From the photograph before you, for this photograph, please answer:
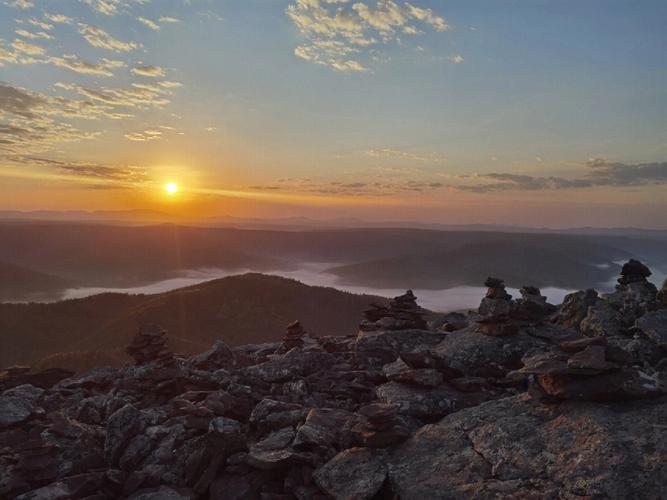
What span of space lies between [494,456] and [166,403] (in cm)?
1064

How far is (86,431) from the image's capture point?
1305cm

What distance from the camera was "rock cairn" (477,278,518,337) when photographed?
49.9 ft

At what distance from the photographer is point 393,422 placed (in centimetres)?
1068

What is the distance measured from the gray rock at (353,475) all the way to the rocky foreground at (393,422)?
0.03 m

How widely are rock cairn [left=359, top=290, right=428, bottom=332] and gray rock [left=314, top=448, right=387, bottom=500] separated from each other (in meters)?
9.11

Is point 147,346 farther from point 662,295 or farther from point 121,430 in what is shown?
point 662,295

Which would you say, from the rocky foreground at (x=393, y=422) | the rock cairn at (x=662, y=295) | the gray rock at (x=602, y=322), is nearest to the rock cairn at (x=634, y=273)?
the rocky foreground at (x=393, y=422)

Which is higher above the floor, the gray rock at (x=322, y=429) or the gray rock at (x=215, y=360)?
the gray rock at (x=322, y=429)

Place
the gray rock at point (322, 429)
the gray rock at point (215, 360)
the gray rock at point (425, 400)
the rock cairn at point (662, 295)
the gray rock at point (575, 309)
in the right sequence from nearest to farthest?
the gray rock at point (322, 429), the gray rock at point (425, 400), the rock cairn at point (662, 295), the gray rock at point (575, 309), the gray rock at point (215, 360)

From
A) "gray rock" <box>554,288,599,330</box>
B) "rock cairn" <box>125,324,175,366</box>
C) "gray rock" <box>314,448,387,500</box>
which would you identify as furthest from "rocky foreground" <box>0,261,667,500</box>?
"rock cairn" <box>125,324,175,366</box>

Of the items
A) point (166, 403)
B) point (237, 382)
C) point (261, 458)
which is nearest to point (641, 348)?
point (261, 458)

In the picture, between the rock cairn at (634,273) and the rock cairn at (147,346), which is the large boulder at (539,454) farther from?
the rock cairn at (147,346)

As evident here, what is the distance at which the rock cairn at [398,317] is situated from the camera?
19094mm

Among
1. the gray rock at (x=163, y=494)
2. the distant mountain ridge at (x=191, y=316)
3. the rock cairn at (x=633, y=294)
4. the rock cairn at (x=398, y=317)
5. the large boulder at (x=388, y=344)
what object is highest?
the rock cairn at (x=633, y=294)
